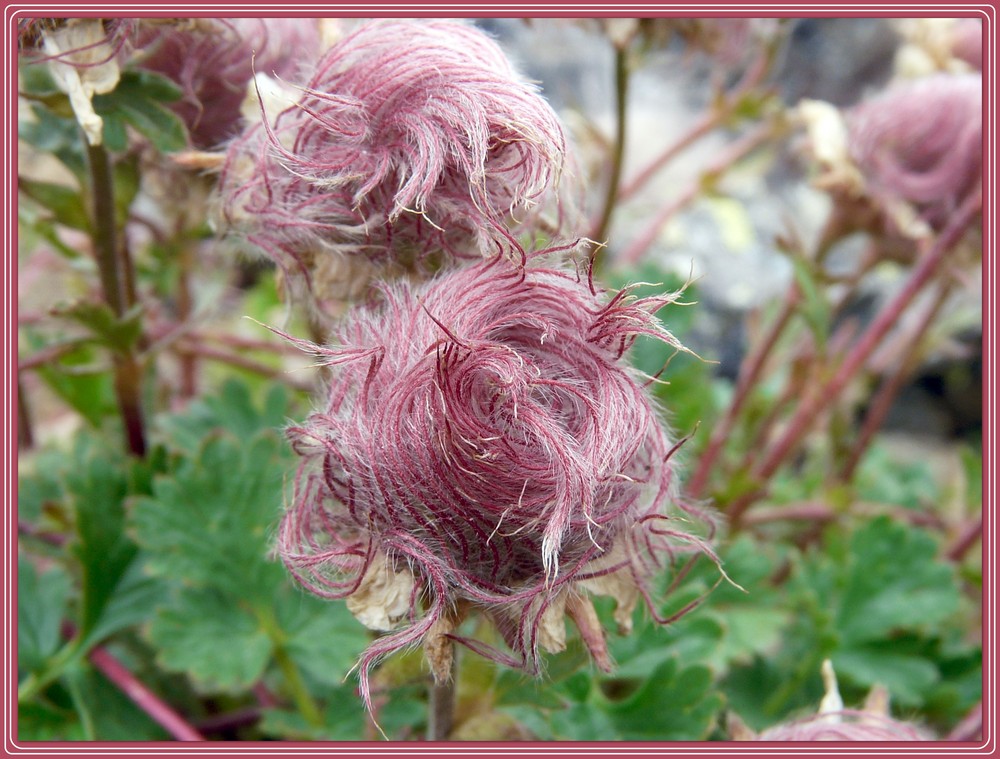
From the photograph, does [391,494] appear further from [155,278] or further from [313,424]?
[155,278]

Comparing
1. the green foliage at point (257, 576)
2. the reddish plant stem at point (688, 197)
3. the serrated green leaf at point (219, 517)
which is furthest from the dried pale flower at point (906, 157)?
the serrated green leaf at point (219, 517)

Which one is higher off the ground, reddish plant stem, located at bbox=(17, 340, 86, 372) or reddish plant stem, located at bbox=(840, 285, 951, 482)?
reddish plant stem, located at bbox=(17, 340, 86, 372)

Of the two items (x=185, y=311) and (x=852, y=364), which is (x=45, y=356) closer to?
(x=185, y=311)

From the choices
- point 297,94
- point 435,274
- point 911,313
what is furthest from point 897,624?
point 911,313

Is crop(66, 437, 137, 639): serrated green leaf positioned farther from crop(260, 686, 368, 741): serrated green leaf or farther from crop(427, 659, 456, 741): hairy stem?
crop(427, 659, 456, 741): hairy stem

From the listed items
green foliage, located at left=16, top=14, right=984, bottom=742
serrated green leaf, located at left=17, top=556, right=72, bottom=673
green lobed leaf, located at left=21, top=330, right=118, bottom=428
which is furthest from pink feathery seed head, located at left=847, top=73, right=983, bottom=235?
serrated green leaf, located at left=17, top=556, right=72, bottom=673

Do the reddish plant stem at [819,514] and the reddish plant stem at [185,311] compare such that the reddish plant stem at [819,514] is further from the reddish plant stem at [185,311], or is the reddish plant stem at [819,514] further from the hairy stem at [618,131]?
the reddish plant stem at [185,311]

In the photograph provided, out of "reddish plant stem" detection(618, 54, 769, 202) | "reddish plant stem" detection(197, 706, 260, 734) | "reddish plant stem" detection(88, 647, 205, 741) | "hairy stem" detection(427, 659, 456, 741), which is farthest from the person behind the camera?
"reddish plant stem" detection(618, 54, 769, 202)

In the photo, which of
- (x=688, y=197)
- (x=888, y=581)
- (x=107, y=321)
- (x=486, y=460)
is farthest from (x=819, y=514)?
(x=107, y=321)
